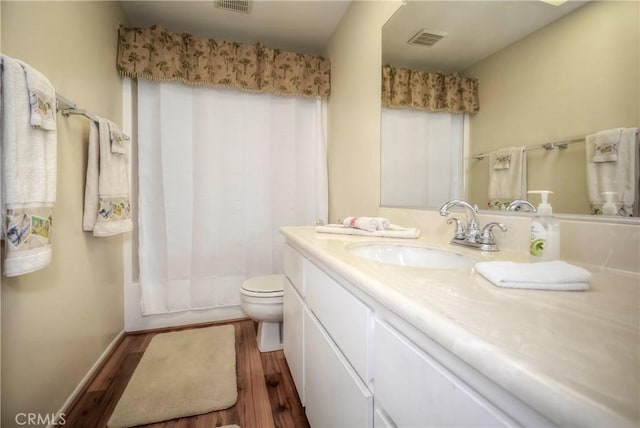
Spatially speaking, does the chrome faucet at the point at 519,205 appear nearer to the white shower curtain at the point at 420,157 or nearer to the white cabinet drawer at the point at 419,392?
the white shower curtain at the point at 420,157

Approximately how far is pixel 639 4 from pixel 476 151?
1.71ft

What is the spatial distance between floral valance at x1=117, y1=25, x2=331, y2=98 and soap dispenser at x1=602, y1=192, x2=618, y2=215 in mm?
2003

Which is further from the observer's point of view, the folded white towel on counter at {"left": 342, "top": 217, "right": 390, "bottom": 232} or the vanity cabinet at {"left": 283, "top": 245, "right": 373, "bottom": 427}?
the folded white towel on counter at {"left": 342, "top": 217, "right": 390, "bottom": 232}

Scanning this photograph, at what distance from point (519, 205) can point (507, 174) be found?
0.37 ft

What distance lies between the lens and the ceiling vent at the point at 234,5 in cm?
181

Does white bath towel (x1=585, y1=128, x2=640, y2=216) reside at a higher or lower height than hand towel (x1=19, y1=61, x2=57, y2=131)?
lower

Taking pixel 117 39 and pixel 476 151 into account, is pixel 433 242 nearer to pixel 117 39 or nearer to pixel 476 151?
pixel 476 151

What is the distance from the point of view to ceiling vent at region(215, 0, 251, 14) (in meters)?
1.81

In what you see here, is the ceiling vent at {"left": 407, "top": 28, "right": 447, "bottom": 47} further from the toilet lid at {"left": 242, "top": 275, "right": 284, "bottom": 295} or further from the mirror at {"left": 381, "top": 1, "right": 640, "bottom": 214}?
the toilet lid at {"left": 242, "top": 275, "right": 284, "bottom": 295}

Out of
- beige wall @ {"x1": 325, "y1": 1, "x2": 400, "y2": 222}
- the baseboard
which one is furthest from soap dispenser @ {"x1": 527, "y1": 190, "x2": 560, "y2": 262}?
the baseboard

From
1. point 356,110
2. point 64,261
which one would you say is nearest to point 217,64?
point 356,110

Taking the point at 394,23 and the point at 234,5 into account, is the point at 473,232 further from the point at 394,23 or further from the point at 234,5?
the point at 234,5

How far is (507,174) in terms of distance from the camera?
37.3 inches


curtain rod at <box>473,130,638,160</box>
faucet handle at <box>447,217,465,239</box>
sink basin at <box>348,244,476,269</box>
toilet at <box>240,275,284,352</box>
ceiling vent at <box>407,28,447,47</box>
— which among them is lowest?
toilet at <box>240,275,284,352</box>
